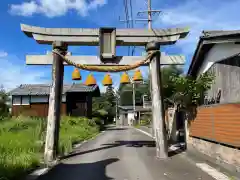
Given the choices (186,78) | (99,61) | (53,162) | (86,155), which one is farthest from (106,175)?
(186,78)

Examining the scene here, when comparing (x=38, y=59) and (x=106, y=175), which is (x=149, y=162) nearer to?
(x=106, y=175)

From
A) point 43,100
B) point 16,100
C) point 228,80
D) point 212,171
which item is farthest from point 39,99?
point 212,171

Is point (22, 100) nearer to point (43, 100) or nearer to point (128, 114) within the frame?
point (43, 100)

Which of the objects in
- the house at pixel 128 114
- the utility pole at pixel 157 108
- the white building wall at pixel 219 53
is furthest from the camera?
the house at pixel 128 114

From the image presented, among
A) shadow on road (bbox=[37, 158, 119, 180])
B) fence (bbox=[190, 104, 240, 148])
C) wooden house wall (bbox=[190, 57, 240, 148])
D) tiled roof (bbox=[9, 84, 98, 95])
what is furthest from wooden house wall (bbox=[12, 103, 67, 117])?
shadow on road (bbox=[37, 158, 119, 180])

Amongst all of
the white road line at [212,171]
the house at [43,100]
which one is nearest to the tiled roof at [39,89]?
the house at [43,100]

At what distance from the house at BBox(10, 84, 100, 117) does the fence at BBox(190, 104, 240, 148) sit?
26.6 meters

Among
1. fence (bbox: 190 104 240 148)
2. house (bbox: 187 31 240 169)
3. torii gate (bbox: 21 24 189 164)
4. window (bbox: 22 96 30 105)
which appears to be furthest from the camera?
window (bbox: 22 96 30 105)

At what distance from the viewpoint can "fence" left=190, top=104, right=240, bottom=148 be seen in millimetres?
7914

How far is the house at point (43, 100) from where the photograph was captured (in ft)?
121

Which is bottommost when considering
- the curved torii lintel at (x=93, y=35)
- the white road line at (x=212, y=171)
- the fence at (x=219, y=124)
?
the white road line at (x=212, y=171)

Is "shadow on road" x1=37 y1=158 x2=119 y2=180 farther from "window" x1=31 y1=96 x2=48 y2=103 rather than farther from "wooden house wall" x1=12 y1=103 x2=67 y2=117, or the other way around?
"window" x1=31 y1=96 x2=48 y2=103

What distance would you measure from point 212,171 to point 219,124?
5.07 ft

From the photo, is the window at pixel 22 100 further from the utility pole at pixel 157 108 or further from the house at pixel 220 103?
the utility pole at pixel 157 108
